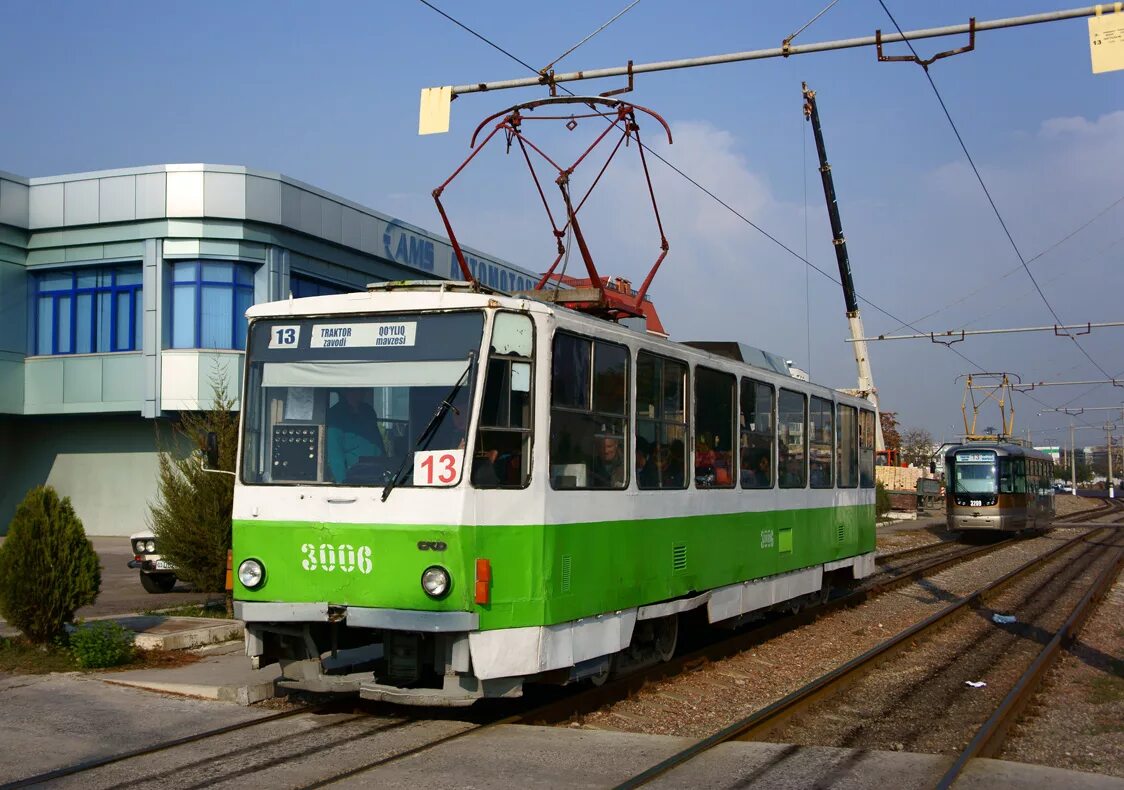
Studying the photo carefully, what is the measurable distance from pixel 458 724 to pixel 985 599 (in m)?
11.9

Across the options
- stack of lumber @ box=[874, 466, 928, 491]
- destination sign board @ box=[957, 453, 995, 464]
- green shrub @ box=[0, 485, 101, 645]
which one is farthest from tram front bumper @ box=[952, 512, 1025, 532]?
green shrub @ box=[0, 485, 101, 645]

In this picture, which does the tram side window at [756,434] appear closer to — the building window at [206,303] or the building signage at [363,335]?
the building signage at [363,335]

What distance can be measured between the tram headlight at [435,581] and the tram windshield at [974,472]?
28121mm

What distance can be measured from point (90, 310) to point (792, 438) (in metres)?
21.3

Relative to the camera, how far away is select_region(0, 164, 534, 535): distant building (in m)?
27.2

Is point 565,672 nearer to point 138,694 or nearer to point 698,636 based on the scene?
point 138,694

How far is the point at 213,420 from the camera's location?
12.9 m

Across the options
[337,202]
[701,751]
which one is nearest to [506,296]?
[701,751]

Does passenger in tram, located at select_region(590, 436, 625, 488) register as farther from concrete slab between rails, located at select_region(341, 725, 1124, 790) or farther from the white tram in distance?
the white tram in distance

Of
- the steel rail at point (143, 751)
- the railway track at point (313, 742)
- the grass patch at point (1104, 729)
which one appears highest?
the steel rail at point (143, 751)

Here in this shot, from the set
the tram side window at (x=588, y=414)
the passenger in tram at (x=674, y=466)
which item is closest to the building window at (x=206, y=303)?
the passenger in tram at (x=674, y=466)

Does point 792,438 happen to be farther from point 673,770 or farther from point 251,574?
point 251,574

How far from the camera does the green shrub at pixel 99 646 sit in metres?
9.95

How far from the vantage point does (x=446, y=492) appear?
7457 mm
